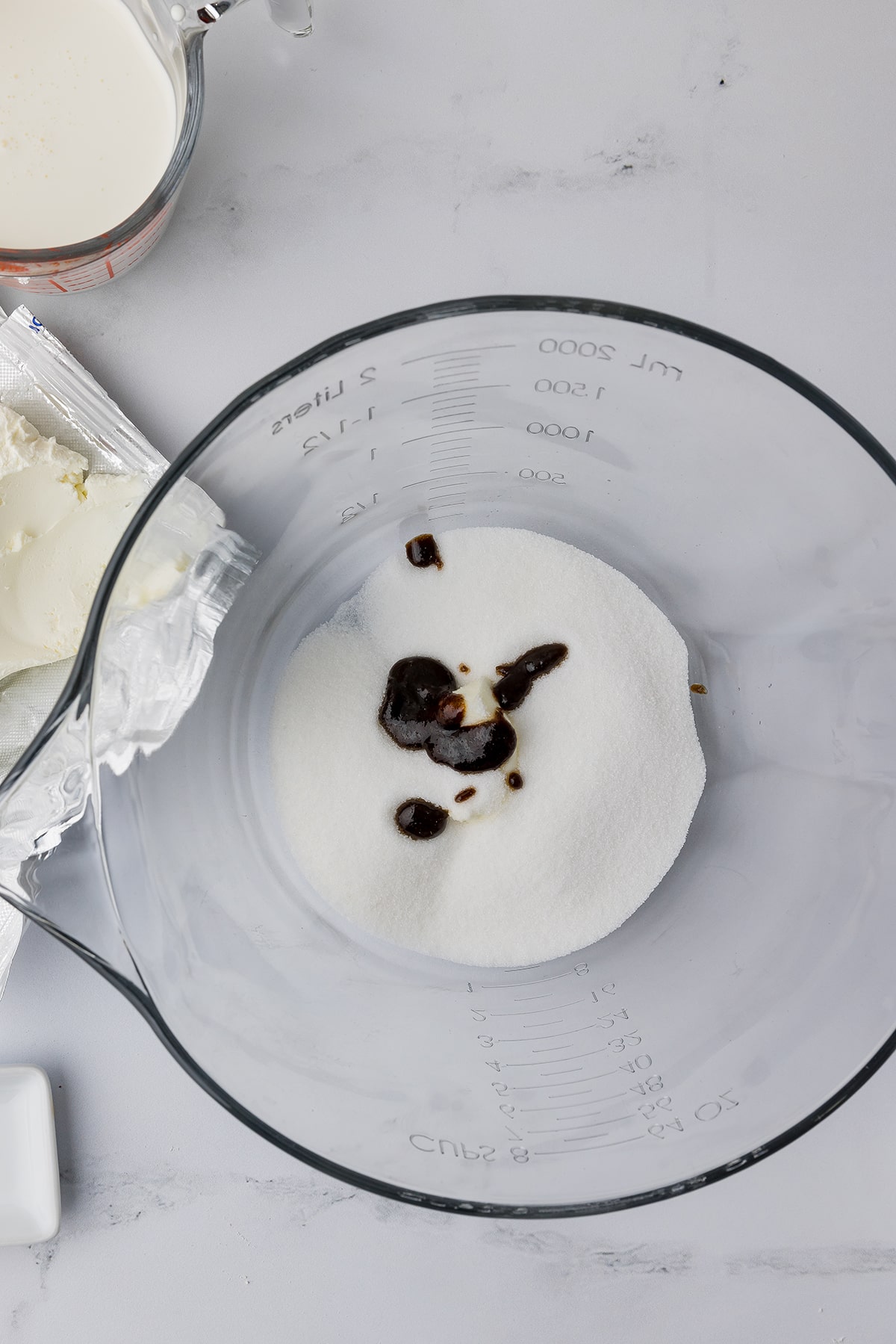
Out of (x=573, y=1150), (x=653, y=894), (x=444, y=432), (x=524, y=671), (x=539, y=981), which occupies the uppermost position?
(x=444, y=432)

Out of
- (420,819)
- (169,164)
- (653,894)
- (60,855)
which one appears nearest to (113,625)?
(60,855)

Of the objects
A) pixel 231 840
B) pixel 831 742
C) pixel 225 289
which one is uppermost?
pixel 225 289

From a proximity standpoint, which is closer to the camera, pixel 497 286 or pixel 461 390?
pixel 461 390

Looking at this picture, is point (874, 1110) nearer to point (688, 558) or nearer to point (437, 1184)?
point (437, 1184)

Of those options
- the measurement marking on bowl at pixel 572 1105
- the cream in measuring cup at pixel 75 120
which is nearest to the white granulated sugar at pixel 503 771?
the measurement marking on bowl at pixel 572 1105

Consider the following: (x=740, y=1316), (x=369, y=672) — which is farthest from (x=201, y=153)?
(x=740, y=1316)

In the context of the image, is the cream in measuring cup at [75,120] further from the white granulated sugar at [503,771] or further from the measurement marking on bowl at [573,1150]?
the measurement marking on bowl at [573,1150]

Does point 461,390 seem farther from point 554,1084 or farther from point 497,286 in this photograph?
point 554,1084
